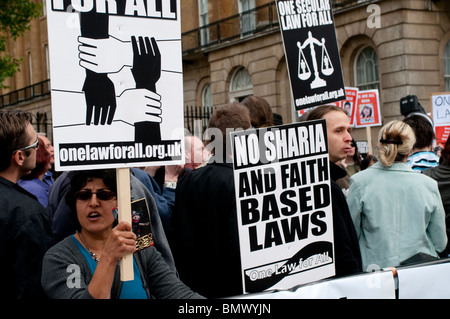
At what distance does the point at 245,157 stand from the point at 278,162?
19 cm

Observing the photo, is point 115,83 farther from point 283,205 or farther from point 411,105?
point 411,105

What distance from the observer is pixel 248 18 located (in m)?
22.7

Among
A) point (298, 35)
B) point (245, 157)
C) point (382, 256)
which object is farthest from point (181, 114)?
point (298, 35)

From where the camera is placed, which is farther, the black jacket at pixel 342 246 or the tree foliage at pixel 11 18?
the tree foliage at pixel 11 18

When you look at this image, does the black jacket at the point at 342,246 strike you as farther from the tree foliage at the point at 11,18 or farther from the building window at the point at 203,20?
the building window at the point at 203,20

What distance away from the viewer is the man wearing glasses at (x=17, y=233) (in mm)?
2477

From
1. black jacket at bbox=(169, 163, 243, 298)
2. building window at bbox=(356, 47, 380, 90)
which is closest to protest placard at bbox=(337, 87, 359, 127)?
black jacket at bbox=(169, 163, 243, 298)

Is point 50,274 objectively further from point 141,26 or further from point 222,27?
point 222,27

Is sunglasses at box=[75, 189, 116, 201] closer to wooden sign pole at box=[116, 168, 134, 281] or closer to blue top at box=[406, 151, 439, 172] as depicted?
wooden sign pole at box=[116, 168, 134, 281]

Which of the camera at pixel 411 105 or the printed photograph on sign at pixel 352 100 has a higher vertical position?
the printed photograph on sign at pixel 352 100

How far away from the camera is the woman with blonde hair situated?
11.7 feet

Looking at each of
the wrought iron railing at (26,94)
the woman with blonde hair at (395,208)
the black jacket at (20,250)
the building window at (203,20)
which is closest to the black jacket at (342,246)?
the woman with blonde hair at (395,208)

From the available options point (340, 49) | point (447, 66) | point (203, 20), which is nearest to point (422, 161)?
point (447, 66)

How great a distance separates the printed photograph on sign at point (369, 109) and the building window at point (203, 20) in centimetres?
1490
